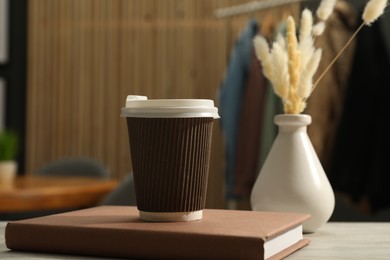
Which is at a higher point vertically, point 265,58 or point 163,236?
point 265,58

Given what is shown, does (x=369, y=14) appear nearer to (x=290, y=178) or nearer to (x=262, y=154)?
(x=290, y=178)

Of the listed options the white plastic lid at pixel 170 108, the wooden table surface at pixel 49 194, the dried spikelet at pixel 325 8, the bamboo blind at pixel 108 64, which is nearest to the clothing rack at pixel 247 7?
the bamboo blind at pixel 108 64

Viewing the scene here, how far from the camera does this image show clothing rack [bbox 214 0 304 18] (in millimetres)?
4113

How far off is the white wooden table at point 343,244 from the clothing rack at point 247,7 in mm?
2880

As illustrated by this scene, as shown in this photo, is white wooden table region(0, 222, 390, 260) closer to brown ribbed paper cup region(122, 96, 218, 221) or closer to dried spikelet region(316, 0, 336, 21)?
brown ribbed paper cup region(122, 96, 218, 221)

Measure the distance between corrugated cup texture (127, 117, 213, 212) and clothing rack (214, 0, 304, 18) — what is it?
3.11 metres

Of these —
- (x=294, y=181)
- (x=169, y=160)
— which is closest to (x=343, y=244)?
(x=294, y=181)

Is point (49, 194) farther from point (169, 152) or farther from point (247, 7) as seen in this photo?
point (247, 7)

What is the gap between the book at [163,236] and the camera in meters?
0.84

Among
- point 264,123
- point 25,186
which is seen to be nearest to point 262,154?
point 264,123

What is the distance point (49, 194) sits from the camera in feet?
8.87

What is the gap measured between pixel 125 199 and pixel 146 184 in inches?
57.9

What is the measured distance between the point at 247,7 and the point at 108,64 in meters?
1.08

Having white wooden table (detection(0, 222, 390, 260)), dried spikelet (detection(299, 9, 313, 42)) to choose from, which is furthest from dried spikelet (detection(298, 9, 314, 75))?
white wooden table (detection(0, 222, 390, 260))
